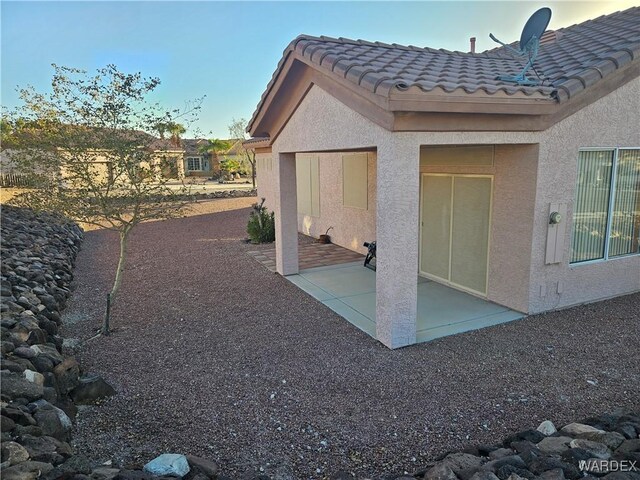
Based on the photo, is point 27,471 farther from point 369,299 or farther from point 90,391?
point 369,299

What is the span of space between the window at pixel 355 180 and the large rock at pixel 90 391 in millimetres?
8544

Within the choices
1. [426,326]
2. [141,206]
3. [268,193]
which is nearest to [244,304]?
[141,206]

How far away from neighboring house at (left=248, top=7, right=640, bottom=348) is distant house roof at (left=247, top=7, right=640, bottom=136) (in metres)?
0.03

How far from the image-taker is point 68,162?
6641 millimetres

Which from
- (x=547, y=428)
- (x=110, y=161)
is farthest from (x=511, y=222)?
(x=110, y=161)

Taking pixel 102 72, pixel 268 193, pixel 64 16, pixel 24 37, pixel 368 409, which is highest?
pixel 64 16

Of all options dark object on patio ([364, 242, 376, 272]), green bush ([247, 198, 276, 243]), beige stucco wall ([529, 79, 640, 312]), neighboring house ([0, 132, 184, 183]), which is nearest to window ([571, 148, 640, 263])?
beige stucco wall ([529, 79, 640, 312])

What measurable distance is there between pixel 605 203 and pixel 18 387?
923cm

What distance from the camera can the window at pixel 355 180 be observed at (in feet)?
40.2

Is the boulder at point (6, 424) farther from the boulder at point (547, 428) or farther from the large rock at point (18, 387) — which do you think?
the boulder at point (547, 428)

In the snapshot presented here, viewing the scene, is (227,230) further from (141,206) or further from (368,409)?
(368,409)

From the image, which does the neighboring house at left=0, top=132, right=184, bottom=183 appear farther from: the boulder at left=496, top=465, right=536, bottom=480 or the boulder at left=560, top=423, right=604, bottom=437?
the boulder at left=560, top=423, right=604, bottom=437

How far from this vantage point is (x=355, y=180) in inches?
500

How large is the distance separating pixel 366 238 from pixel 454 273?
362 centimetres
